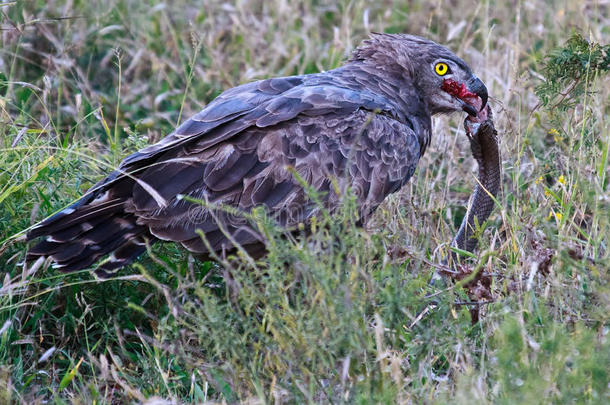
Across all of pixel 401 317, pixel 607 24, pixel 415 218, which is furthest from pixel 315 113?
pixel 607 24

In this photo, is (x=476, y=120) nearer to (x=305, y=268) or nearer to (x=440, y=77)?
(x=440, y=77)

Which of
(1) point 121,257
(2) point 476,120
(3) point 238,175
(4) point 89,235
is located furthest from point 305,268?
(2) point 476,120

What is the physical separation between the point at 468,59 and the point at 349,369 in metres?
4.08

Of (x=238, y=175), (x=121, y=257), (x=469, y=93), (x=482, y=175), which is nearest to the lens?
(x=121, y=257)

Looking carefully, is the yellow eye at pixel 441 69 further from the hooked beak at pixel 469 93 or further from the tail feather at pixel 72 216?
the tail feather at pixel 72 216

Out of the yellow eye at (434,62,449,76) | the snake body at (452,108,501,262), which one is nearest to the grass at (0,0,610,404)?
the snake body at (452,108,501,262)

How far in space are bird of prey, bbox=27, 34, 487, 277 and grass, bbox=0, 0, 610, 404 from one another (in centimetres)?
18

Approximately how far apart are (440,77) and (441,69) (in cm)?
5

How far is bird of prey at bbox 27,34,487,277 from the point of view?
4035 millimetres

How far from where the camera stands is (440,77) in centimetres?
490

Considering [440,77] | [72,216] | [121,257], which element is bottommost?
[121,257]

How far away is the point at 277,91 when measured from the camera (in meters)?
4.56

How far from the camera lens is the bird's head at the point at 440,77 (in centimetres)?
487

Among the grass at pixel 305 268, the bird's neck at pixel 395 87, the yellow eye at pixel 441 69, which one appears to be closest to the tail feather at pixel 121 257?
the grass at pixel 305 268
